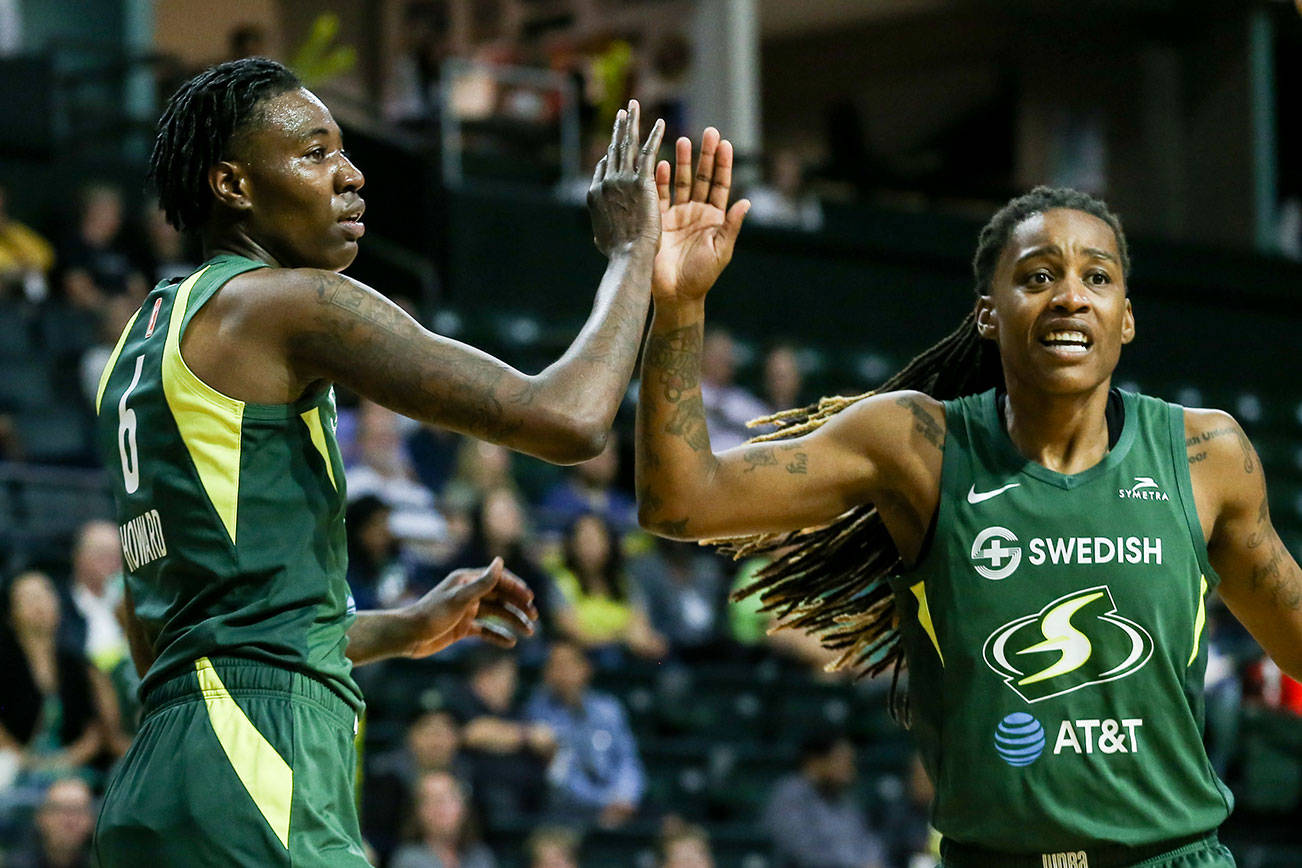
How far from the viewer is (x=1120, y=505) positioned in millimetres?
3219

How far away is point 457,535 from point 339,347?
20.6 ft

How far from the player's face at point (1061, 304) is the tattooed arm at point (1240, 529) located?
0.74 feet

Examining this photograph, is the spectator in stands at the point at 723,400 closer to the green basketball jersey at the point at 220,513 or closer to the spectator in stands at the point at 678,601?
the spectator in stands at the point at 678,601

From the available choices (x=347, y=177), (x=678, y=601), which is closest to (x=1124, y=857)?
(x=347, y=177)

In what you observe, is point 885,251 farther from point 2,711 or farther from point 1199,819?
point 1199,819

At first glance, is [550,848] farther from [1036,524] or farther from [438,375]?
[438,375]

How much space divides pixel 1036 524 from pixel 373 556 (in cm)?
537

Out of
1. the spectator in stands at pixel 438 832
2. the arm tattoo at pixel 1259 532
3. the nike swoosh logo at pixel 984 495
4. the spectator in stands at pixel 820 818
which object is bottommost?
the spectator in stands at pixel 820 818

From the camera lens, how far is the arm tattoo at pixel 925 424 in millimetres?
3326

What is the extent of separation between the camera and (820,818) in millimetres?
8711

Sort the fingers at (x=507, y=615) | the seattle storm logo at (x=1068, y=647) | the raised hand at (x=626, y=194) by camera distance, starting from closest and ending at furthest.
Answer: the raised hand at (x=626, y=194) < the seattle storm logo at (x=1068, y=647) < the fingers at (x=507, y=615)

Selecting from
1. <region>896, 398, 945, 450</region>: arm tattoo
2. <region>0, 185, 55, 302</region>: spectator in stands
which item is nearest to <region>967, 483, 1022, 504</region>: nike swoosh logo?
<region>896, 398, 945, 450</region>: arm tattoo

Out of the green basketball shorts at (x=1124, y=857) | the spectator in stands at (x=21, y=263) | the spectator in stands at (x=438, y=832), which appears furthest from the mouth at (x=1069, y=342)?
the spectator in stands at (x=21, y=263)

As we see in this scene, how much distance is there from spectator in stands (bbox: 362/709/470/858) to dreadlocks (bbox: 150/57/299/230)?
4.79m
